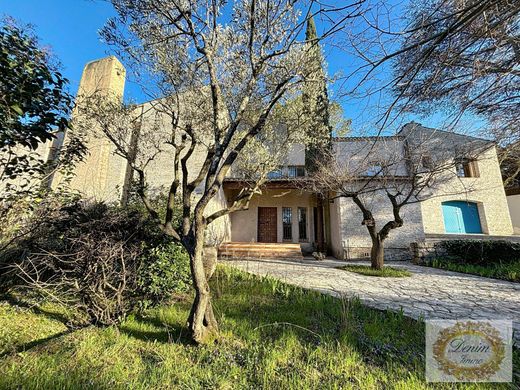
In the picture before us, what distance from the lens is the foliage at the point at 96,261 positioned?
3.69 m

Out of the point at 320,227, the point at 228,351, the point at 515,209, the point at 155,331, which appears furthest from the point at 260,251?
the point at 515,209

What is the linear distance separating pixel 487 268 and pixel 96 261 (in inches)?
481

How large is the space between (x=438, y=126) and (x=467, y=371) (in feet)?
10.7

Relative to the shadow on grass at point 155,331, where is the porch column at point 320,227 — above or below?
above

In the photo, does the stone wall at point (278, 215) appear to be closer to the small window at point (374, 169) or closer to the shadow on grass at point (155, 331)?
the small window at point (374, 169)

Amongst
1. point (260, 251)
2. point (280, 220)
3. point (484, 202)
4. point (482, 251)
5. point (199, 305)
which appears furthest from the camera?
point (280, 220)

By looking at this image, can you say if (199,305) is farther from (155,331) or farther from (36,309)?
(36,309)

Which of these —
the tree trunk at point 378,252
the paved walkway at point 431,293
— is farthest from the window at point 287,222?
the paved walkway at point 431,293

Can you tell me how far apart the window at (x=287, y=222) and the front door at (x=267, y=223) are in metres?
0.54

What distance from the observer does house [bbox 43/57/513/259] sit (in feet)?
38.5

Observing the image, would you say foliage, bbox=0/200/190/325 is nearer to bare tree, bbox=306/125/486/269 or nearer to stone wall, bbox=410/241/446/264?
bare tree, bbox=306/125/486/269

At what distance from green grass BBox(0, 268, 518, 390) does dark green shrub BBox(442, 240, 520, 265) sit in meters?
8.62

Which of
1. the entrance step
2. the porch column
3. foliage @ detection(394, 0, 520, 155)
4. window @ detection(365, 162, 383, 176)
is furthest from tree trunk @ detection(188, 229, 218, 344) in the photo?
the porch column

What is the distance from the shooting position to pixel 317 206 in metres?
15.6
